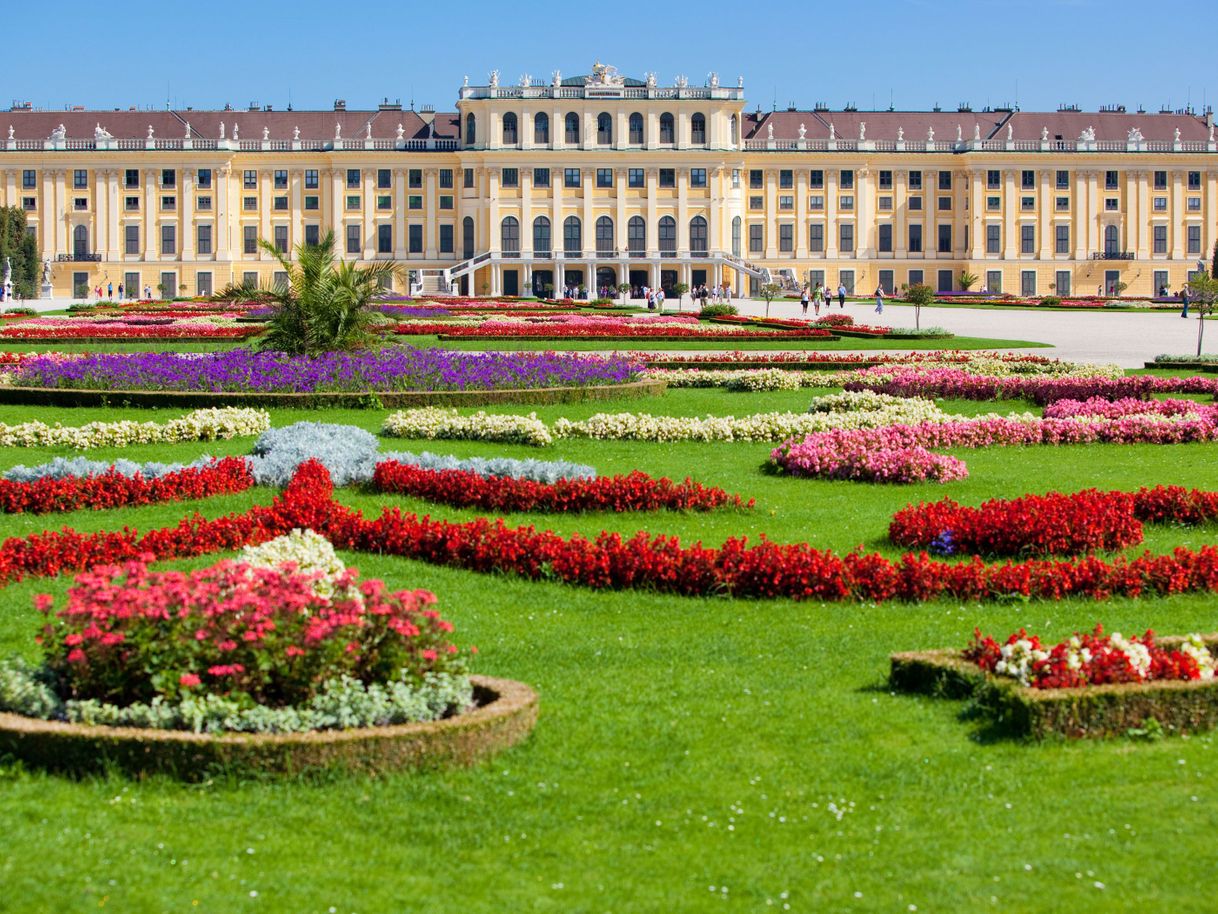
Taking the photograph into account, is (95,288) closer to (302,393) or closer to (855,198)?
(855,198)

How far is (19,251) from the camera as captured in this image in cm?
5962

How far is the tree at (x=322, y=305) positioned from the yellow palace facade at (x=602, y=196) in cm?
5071

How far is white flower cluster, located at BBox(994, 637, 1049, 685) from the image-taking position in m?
6.16

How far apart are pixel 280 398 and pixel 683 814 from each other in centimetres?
1250

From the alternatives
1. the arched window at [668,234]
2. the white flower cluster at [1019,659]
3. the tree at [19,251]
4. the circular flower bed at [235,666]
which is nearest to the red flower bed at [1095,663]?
the white flower cluster at [1019,659]

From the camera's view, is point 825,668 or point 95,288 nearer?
point 825,668

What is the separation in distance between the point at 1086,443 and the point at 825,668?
29.1 ft

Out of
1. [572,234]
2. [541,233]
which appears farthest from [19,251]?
[572,234]

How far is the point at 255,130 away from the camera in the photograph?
242 ft

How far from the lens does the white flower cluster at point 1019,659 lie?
6156 mm

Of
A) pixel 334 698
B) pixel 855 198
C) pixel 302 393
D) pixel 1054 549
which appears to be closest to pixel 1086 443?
pixel 1054 549

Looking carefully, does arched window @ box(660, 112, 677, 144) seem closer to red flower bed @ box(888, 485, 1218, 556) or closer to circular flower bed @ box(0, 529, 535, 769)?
red flower bed @ box(888, 485, 1218, 556)

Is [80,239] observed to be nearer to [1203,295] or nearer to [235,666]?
[1203,295]

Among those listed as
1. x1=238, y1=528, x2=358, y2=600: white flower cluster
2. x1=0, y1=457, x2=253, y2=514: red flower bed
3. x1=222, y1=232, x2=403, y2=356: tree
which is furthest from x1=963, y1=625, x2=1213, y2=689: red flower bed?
x1=222, y1=232, x2=403, y2=356: tree
